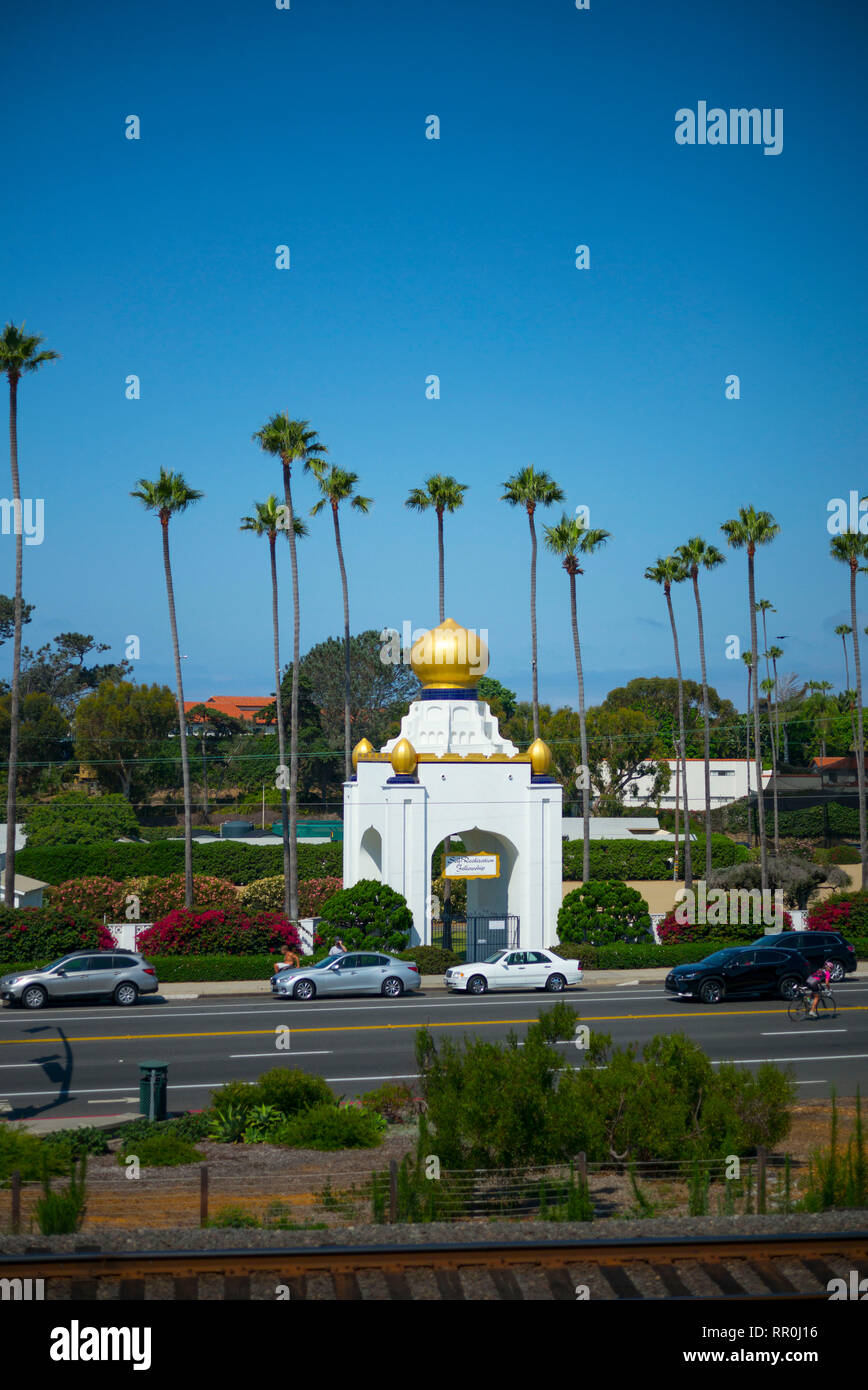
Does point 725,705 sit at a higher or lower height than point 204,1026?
higher

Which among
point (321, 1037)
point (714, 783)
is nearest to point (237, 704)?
point (714, 783)

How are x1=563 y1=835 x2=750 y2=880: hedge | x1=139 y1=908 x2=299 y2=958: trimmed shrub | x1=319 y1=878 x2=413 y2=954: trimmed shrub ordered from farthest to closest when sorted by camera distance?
1. x1=563 y1=835 x2=750 y2=880: hedge
2. x1=139 y1=908 x2=299 y2=958: trimmed shrub
3. x1=319 y1=878 x2=413 y2=954: trimmed shrub

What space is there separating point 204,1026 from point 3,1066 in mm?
5193

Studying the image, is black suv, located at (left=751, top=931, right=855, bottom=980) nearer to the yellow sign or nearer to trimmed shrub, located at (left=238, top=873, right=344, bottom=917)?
the yellow sign

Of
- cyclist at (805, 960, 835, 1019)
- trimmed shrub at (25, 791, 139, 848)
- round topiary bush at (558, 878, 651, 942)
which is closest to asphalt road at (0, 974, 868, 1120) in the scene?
cyclist at (805, 960, 835, 1019)

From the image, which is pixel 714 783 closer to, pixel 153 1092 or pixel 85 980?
pixel 85 980

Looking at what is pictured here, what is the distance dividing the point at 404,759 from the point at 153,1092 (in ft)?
58.2

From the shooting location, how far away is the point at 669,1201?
41.2ft

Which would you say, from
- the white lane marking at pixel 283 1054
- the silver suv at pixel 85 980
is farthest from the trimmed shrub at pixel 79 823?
the white lane marking at pixel 283 1054

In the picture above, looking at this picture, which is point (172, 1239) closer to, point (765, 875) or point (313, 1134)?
point (313, 1134)

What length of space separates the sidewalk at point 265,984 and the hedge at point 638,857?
1007 inches

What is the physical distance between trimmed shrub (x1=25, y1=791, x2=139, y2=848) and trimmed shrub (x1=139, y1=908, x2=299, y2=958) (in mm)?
22221

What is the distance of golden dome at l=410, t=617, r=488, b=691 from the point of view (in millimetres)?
36062
